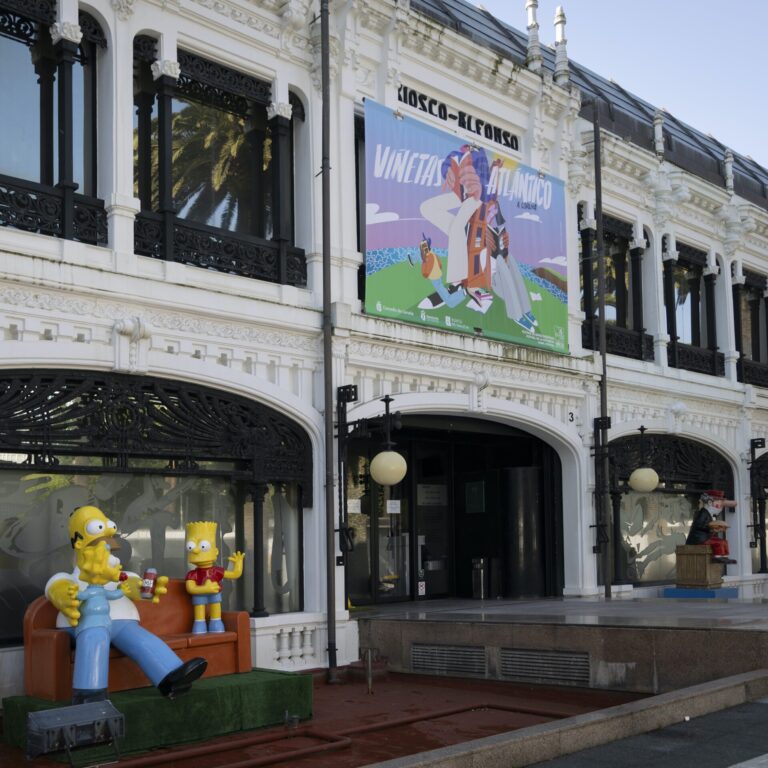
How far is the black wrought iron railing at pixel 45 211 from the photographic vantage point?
37.4ft

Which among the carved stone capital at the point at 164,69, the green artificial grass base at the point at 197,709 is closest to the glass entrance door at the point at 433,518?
the carved stone capital at the point at 164,69

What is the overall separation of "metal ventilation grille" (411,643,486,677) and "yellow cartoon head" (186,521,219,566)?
358 cm

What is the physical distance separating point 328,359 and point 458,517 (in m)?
6.78

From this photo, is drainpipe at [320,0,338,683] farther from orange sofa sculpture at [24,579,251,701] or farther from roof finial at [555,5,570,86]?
roof finial at [555,5,570,86]

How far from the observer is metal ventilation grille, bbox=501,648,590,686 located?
1260 centimetres

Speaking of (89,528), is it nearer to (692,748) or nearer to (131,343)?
(131,343)

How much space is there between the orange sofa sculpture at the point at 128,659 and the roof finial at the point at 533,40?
10827mm

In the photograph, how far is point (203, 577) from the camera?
11.2 metres

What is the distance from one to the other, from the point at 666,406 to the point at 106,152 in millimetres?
11901

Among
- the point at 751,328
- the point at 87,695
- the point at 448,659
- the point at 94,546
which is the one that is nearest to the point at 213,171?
the point at 94,546

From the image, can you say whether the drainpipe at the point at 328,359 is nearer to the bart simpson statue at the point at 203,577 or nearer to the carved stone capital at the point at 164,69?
the carved stone capital at the point at 164,69

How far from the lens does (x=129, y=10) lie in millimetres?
12617

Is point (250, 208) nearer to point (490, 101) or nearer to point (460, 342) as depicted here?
point (460, 342)

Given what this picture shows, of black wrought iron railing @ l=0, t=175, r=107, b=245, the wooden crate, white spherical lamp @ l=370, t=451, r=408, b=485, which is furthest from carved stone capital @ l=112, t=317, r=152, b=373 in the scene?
the wooden crate
